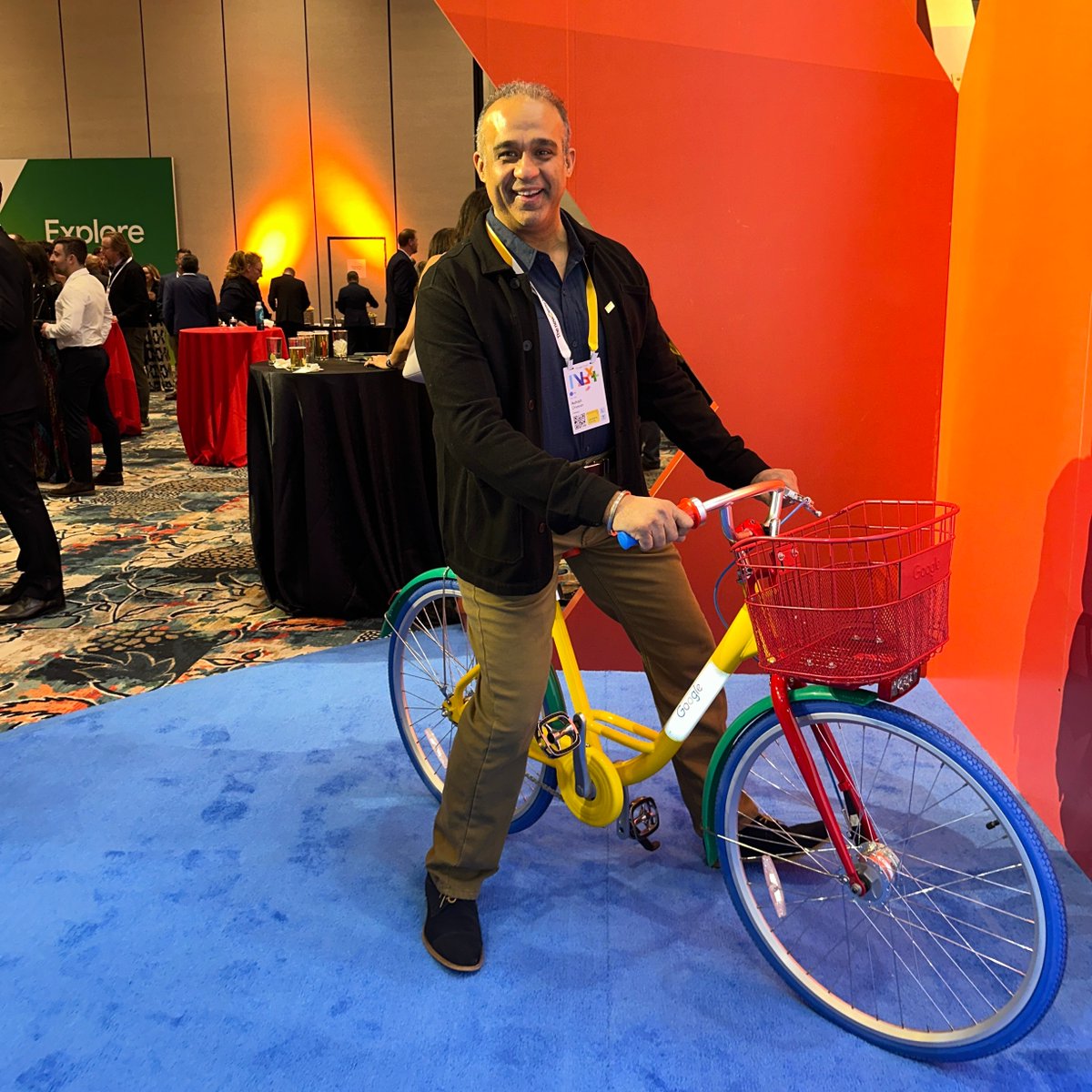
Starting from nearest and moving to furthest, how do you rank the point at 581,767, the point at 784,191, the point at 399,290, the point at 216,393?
the point at 581,767
the point at 784,191
the point at 399,290
the point at 216,393

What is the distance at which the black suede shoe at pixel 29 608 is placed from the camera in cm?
456

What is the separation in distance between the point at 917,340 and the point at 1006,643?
981 millimetres

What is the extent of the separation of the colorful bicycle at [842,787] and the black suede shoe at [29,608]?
8.06ft

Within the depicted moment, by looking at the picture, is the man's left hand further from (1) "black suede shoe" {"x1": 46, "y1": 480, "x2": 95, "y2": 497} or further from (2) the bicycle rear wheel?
(1) "black suede shoe" {"x1": 46, "y1": 480, "x2": 95, "y2": 497}

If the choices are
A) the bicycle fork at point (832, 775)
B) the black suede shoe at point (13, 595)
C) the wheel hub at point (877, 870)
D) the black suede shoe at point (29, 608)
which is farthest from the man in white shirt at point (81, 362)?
the wheel hub at point (877, 870)

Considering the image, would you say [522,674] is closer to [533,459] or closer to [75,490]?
[533,459]

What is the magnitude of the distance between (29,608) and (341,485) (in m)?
1.47

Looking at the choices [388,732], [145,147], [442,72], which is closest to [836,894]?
[388,732]

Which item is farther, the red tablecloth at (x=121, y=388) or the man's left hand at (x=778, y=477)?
the red tablecloth at (x=121, y=388)

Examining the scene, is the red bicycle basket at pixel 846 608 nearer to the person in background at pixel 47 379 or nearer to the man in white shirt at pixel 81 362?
the man in white shirt at pixel 81 362

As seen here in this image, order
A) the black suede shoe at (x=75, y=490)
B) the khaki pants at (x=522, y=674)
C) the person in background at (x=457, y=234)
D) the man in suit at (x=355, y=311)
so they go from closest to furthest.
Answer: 1. the khaki pants at (x=522, y=674)
2. the person in background at (x=457, y=234)
3. the black suede shoe at (x=75, y=490)
4. the man in suit at (x=355, y=311)

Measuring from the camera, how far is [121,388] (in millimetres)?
9438

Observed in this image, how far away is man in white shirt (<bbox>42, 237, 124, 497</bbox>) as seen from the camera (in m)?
6.71

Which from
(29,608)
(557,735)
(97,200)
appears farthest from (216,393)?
(97,200)
